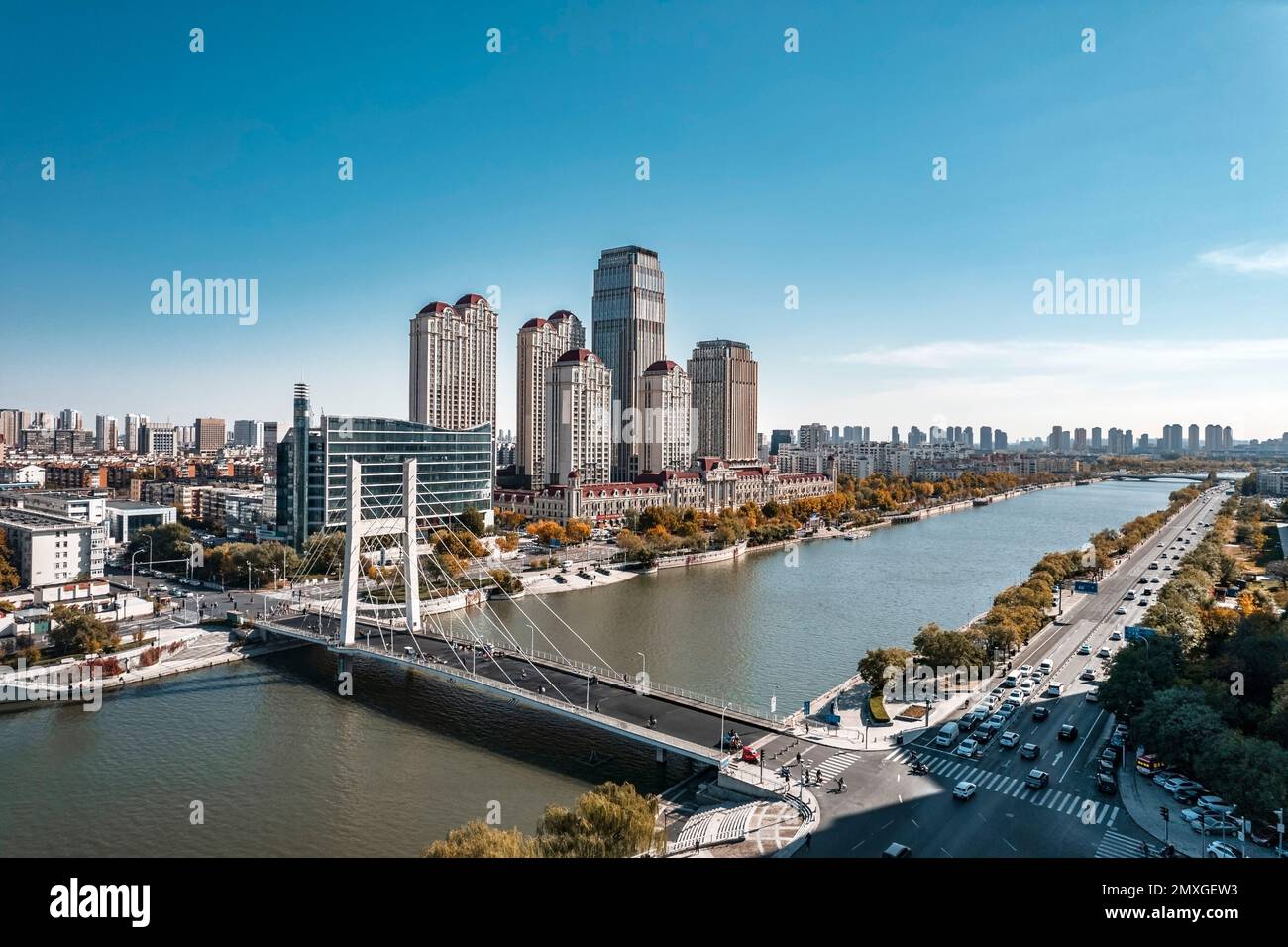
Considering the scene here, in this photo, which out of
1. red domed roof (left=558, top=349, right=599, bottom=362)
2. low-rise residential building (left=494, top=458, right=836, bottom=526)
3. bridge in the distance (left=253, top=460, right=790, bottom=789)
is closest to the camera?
bridge in the distance (left=253, top=460, right=790, bottom=789)

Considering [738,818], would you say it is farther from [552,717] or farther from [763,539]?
[763,539]

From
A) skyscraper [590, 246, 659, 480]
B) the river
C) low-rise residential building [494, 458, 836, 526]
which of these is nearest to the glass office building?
low-rise residential building [494, 458, 836, 526]

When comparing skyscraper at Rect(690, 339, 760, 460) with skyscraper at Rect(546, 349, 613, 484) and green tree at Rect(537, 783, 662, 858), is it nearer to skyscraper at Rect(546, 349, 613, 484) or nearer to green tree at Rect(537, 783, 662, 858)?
skyscraper at Rect(546, 349, 613, 484)

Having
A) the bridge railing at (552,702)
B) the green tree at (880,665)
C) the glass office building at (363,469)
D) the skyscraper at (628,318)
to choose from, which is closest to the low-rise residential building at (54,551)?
the glass office building at (363,469)

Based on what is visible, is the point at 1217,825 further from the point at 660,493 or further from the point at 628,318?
the point at 628,318

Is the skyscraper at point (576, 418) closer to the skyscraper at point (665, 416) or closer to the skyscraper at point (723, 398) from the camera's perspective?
the skyscraper at point (665, 416)
